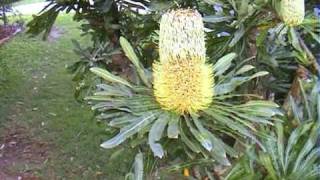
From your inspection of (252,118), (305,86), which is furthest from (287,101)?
(252,118)

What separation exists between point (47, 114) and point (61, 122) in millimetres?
230

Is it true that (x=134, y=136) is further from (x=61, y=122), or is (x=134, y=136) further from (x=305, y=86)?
(x=61, y=122)

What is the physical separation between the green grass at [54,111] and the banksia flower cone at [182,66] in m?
1.34

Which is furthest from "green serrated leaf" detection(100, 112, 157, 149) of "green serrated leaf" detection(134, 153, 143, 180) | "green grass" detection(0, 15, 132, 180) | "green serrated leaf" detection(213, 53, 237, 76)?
"green grass" detection(0, 15, 132, 180)

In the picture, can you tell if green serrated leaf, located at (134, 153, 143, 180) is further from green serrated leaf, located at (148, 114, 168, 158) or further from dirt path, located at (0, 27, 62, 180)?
dirt path, located at (0, 27, 62, 180)

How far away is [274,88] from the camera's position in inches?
81.4

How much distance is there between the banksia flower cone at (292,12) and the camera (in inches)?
59.6

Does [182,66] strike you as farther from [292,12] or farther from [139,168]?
[292,12]

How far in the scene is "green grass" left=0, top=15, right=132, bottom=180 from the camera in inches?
150

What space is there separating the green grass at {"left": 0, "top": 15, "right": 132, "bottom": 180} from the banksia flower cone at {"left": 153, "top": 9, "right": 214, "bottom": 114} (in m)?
1.34

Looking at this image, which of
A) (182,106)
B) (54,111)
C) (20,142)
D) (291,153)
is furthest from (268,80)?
(54,111)

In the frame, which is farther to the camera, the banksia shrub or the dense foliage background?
the dense foliage background

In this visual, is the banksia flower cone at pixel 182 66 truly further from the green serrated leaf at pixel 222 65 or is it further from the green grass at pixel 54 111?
the green grass at pixel 54 111

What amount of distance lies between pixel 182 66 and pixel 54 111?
142 inches
